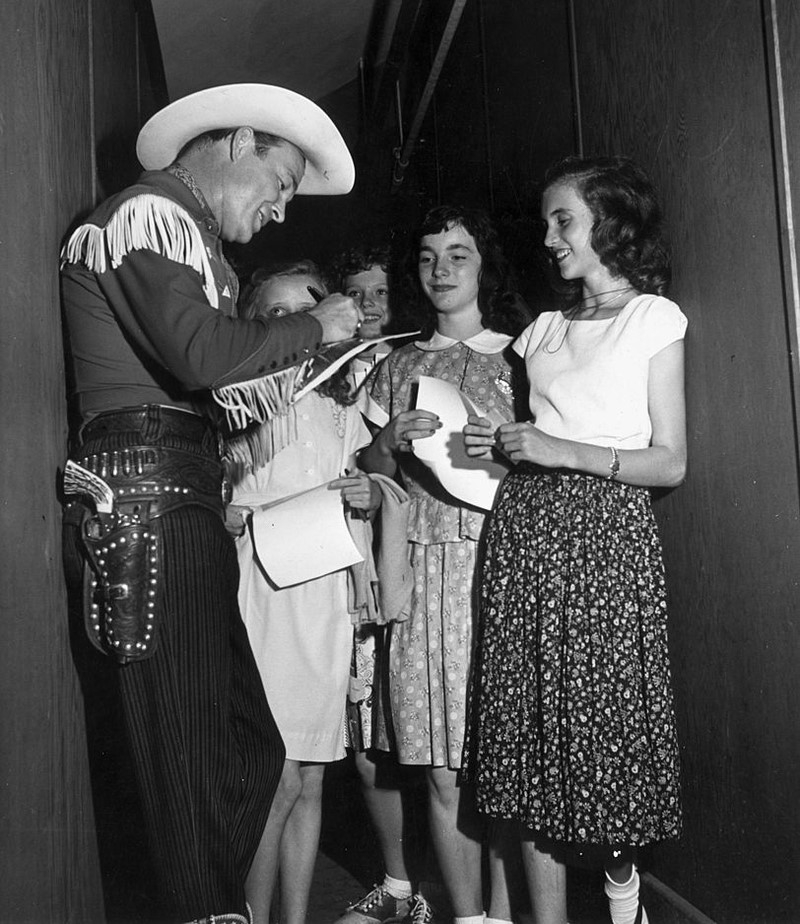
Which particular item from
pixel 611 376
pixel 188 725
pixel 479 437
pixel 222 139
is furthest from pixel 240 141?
pixel 188 725

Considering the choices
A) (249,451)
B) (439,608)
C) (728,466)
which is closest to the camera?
(728,466)


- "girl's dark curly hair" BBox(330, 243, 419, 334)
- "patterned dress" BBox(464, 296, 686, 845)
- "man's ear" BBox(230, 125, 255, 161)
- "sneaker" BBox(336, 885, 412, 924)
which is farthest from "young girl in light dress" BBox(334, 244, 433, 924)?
"man's ear" BBox(230, 125, 255, 161)

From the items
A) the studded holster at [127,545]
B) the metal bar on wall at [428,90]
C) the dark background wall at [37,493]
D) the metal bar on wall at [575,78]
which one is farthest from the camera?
the metal bar on wall at [428,90]

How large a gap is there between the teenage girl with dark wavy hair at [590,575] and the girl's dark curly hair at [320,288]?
0.63 meters

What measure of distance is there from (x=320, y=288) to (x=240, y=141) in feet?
2.36

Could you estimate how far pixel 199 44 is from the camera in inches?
181

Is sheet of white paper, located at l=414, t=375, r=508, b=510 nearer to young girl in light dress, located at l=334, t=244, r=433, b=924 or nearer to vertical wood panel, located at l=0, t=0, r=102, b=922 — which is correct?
young girl in light dress, located at l=334, t=244, r=433, b=924

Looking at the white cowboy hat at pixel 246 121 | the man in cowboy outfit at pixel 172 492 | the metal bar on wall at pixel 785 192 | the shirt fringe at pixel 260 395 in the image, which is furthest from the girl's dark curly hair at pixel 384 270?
the metal bar on wall at pixel 785 192

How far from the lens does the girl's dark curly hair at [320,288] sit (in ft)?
8.96

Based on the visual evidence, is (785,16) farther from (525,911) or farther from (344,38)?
(344,38)

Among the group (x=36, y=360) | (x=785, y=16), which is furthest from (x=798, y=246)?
(x=36, y=360)

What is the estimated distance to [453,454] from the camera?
7.93 feet

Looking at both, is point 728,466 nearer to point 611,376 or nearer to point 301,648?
point 611,376

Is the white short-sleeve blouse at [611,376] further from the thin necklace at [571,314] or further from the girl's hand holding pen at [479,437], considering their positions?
the girl's hand holding pen at [479,437]
